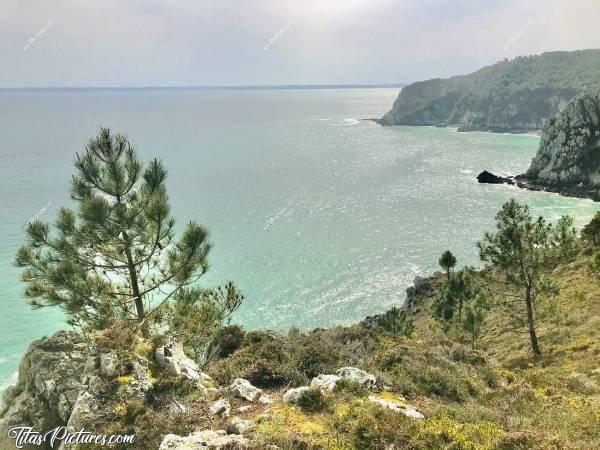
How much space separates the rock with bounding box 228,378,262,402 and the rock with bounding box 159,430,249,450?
2.18 meters

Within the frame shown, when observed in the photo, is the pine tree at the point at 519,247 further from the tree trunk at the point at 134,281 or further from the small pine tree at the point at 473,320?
the tree trunk at the point at 134,281

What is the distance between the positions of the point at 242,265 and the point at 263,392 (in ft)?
165

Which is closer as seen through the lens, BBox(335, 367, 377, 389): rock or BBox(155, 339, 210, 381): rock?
BBox(335, 367, 377, 389): rock

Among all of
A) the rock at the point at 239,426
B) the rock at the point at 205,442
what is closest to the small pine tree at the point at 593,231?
the rock at the point at 239,426

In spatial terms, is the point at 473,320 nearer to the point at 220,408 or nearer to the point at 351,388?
the point at 351,388

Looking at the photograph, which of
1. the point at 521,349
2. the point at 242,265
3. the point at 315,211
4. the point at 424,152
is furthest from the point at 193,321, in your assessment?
the point at 424,152

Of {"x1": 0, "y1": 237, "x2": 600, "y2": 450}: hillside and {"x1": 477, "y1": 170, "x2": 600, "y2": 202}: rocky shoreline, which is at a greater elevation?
{"x1": 0, "y1": 237, "x2": 600, "y2": 450}: hillside

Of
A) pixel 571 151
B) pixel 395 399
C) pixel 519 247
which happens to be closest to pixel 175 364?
pixel 395 399

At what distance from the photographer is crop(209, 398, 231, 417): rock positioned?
11.3 metres

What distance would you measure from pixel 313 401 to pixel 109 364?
5.99 meters

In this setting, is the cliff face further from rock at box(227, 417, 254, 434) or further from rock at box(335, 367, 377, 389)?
rock at box(227, 417, 254, 434)

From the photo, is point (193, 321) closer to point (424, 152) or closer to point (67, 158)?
point (67, 158)

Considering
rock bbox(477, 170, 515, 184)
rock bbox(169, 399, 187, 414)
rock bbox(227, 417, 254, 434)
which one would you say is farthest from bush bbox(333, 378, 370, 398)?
rock bbox(477, 170, 515, 184)

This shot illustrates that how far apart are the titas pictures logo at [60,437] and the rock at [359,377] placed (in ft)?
20.8
